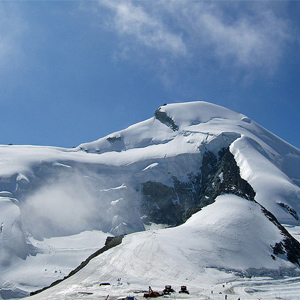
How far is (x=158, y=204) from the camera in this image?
129 m

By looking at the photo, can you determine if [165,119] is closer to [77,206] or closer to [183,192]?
[183,192]

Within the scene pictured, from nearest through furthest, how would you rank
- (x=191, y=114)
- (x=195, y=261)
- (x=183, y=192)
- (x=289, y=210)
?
(x=195, y=261) → (x=289, y=210) → (x=183, y=192) → (x=191, y=114)

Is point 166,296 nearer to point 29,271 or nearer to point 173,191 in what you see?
point 29,271

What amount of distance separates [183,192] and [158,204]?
355 inches

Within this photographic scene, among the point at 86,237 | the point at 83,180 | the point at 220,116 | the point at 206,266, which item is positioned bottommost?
the point at 206,266

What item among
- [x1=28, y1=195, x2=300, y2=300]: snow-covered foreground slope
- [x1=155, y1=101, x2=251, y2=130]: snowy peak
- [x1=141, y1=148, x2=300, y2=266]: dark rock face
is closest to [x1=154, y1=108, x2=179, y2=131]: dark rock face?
[x1=155, y1=101, x2=251, y2=130]: snowy peak

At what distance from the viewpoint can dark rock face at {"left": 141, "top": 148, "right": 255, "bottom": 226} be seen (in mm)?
124144

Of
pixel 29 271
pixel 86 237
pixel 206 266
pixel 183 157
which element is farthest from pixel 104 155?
pixel 206 266

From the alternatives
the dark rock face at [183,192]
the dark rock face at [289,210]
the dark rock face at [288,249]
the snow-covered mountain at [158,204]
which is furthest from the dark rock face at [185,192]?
the dark rock face at [288,249]

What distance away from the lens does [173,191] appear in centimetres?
13000

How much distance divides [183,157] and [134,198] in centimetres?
2254

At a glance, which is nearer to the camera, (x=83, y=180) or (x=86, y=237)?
(x=86, y=237)

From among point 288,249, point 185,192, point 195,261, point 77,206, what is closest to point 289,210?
point 185,192

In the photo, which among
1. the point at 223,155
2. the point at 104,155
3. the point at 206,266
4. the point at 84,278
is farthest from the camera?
the point at 104,155
